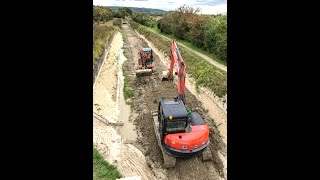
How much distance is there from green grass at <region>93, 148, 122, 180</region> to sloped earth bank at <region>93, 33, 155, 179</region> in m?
0.28

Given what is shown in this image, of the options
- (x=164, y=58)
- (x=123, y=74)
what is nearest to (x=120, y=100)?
(x=123, y=74)

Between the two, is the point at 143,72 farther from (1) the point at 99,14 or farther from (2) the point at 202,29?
(1) the point at 99,14

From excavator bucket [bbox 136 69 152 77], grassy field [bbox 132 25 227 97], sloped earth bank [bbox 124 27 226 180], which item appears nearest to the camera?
sloped earth bank [bbox 124 27 226 180]

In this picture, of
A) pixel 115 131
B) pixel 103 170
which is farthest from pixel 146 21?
pixel 103 170

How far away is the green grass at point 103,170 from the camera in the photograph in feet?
25.1

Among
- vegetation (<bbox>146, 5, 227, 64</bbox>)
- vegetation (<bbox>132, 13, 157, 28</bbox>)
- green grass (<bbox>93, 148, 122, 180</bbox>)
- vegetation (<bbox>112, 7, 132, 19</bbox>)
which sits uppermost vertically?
vegetation (<bbox>112, 7, 132, 19</bbox>)

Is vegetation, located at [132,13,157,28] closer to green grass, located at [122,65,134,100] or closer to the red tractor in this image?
the red tractor

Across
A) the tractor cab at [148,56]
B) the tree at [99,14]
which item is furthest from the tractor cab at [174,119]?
the tree at [99,14]

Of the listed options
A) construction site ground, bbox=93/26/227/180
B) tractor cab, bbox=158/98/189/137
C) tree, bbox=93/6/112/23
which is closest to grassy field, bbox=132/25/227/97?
construction site ground, bbox=93/26/227/180

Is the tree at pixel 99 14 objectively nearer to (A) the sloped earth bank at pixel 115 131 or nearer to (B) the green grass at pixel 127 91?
(B) the green grass at pixel 127 91

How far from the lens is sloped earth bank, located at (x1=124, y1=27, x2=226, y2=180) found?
8.48 m

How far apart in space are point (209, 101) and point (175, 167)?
20.5ft
